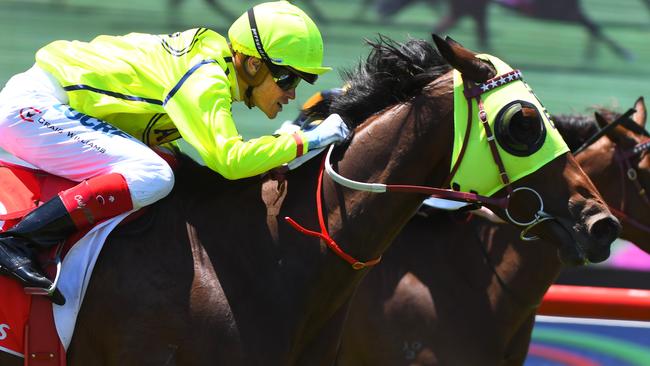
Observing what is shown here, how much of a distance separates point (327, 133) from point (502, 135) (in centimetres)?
55

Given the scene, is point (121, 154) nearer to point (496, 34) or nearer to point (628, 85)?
point (496, 34)

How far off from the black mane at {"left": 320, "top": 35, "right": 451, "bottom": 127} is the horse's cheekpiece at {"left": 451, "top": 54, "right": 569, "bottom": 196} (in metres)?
0.17

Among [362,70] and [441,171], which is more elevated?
[362,70]

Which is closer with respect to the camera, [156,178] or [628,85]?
[156,178]

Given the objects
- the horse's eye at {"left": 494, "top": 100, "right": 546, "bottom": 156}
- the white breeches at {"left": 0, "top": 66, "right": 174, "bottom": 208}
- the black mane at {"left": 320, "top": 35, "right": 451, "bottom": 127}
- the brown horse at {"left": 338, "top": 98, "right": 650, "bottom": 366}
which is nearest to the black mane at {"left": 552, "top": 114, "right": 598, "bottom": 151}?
the brown horse at {"left": 338, "top": 98, "right": 650, "bottom": 366}

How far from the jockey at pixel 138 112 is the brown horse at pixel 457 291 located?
4.27 ft

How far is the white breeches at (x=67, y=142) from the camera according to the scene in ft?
10.1

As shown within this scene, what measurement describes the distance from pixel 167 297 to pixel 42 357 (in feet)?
1.39

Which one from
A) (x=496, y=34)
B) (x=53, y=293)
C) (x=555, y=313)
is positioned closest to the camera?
(x=53, y=293)

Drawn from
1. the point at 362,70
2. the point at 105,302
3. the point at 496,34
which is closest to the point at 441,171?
the point at 362,70

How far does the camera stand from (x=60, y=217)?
9.83ft

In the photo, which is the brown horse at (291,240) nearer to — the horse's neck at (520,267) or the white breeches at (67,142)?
the white breeches at (67,142)

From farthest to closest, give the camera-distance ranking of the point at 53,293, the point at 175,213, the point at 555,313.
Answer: the point at 555,313, the point at 175,213, the point at 53,293

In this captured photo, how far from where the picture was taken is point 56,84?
3.27 metres
